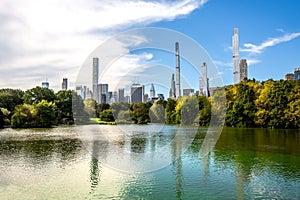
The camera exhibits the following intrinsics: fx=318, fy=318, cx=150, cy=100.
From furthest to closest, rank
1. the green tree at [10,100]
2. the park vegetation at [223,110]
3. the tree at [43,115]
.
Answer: the green tree at [10,100] → the tree at [43,115] → the park vegetation at [223,110]

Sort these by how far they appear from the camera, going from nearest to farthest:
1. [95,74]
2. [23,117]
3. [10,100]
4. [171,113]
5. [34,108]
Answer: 1. [95,74]
2. [23,117]
3. [34,108]
4. [10,100]
5. [171,113]

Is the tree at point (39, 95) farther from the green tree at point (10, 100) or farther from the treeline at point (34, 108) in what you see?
the green tree at point (10, 100)

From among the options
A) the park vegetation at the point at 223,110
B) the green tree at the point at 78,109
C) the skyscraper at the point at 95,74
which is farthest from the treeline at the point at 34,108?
the skyscraper at the point at 95,74

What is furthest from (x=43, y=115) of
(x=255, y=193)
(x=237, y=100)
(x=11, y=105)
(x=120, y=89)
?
(x=255, y=193)

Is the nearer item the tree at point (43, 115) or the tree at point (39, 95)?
the tree at point (43, 115)

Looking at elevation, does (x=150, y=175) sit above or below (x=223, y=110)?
below

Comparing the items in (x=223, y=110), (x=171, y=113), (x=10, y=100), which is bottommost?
(x=171, y=113)

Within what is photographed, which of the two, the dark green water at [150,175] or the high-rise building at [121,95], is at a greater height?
the high-rise building at [121,95]

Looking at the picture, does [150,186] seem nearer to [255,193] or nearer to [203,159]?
[255,193]

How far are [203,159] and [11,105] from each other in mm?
49507

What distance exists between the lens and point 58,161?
49.8 ft

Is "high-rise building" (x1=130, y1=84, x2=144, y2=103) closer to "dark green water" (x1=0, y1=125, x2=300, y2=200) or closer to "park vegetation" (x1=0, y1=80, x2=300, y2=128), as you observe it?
"dark green water" (x1=0, y1=125, x2=300, y2=200)

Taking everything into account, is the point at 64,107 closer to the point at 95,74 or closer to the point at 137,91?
the point at 137,91

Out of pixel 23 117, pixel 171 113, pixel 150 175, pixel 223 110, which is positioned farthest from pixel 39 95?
pixel 150 175
